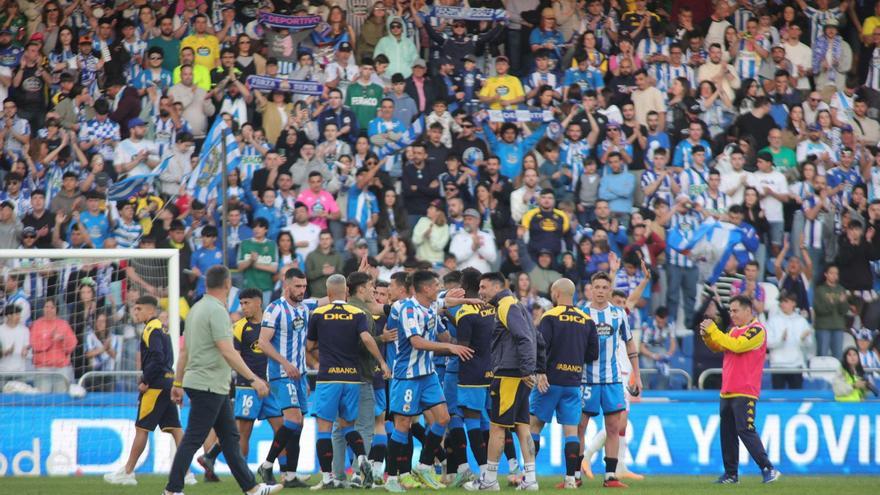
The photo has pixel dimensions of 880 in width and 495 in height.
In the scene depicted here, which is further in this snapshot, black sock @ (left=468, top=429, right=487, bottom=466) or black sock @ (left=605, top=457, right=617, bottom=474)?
black sock @ (left=468, top=429, right=487, bottom=466)

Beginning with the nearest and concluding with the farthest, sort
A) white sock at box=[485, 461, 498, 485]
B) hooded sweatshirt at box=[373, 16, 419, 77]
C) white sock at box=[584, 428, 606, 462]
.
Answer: white sock at box=[485, 461, 498, 485] < white sock at box=[584, 428, 606, 462] < hooded sweatshirt at box=[373, 16, 419, 77]

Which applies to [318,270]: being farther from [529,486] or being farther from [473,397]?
[529,486]

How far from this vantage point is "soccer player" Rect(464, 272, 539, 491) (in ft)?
43.5

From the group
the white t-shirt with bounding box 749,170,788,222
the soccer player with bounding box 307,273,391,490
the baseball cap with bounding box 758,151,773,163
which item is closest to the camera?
the soccer player with bounding box 307,273,391,490

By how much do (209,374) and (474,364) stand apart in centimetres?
368

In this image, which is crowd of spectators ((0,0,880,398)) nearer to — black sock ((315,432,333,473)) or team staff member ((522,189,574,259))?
team staff member ((522,189,574,259))

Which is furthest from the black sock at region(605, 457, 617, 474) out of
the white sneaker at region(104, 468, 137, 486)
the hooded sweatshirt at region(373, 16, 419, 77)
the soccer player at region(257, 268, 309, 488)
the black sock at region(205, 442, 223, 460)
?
the hooded sweatshirt at region(373, 16, 419, 77)

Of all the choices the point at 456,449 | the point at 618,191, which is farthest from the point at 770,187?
the point at 456,449

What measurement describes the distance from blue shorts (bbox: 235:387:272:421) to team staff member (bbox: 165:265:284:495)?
2814mm

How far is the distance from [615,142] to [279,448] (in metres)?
10.0

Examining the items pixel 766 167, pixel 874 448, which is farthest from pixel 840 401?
pixel 766 167

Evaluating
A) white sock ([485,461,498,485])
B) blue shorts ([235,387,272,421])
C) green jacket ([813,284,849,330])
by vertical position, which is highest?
green jacket ([813,284,849,330])

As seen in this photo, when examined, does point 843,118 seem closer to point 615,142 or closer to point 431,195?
point 615,142

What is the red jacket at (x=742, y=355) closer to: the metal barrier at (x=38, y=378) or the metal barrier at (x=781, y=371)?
the metal barrier at (x=781, y=371)
